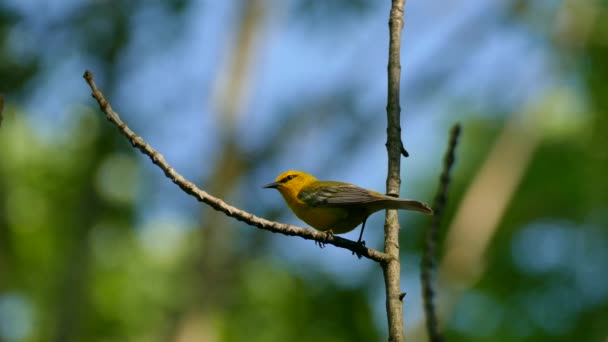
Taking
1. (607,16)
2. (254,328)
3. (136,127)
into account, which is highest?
(607,16)

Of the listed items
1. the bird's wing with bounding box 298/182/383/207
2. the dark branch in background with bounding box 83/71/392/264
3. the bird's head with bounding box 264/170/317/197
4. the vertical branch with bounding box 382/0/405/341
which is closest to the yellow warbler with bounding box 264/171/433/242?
the bird's wing with bounding box 298/182/383/207

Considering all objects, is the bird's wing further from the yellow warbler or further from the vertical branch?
the vertical branch

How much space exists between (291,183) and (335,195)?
1.24 m

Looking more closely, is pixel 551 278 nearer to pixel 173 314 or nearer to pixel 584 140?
pixel 584 140

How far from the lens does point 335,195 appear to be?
16.3 feet

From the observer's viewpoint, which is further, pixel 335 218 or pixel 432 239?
pixel 335 218

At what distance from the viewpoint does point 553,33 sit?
57.1 ft

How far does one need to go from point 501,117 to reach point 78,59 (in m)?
12.3

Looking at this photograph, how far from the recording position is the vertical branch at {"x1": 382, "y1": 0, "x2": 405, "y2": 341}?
2.66 m

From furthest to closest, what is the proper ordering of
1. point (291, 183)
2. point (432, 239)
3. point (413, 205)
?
point (291, 183) → point (413, 205) → point (432, 239)

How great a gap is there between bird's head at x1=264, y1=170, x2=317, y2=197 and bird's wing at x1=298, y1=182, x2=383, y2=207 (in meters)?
0.22

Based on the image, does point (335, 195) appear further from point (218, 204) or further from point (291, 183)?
point (218, 204)

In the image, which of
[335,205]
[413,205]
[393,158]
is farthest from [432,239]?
[335,205]

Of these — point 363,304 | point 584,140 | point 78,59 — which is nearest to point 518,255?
point 584,140
